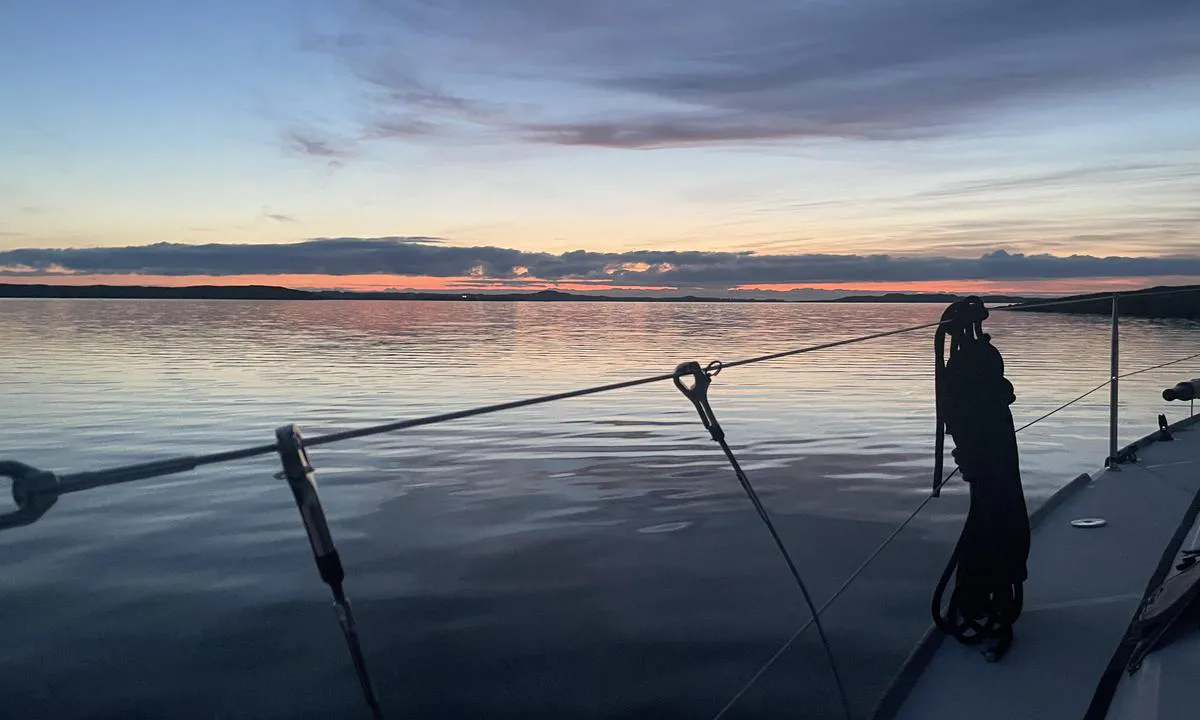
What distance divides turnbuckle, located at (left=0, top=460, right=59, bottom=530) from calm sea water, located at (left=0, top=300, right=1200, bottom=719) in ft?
9.45

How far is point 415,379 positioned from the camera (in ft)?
66.0

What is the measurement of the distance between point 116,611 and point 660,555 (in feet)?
11.5

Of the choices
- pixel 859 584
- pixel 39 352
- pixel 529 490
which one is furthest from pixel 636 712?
pixel 39 352

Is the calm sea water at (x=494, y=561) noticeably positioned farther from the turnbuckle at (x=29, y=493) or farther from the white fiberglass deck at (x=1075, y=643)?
the turnbuckle at (x=29, y=493)

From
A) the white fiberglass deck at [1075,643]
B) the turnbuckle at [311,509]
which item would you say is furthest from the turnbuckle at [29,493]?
the white fiberglass deck at [1075,643]

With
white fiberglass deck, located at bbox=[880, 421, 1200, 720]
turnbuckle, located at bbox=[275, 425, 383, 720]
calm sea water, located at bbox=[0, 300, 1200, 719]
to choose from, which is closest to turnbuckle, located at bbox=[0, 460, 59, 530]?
turnbuckle, located at bbox=[275, 425, 383, 720]

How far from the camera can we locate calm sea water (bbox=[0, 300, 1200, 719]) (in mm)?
4371

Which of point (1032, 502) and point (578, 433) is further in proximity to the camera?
point (578, 433)

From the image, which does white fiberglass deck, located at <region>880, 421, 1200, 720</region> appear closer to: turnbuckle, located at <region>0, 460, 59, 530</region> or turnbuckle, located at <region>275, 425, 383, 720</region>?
turnbuckle, located at <region>275, 425, 383, 720</region>

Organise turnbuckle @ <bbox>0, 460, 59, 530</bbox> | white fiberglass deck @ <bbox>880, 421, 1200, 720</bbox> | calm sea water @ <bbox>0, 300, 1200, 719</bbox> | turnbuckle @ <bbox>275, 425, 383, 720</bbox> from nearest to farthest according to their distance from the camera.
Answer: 1. turnbuckle @ <bbox>0, 460, 59, 530</bbox>
2. turnbuckle @ <bbox>275, 425, 383, 720</bbox>
3. white fiberglass deck @ <bbox>880, 421, 1200, 720</bbox>
4. calm sea water @ <bbox>0, 300, 1200, 719</bbox>

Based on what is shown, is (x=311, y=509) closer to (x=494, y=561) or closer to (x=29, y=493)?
(x=29, y=493)

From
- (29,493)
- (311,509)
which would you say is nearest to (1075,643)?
(311,509)

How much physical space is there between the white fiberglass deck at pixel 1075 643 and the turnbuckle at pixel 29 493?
2406 mm

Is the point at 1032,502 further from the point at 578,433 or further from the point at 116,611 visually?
the point at 116,611
